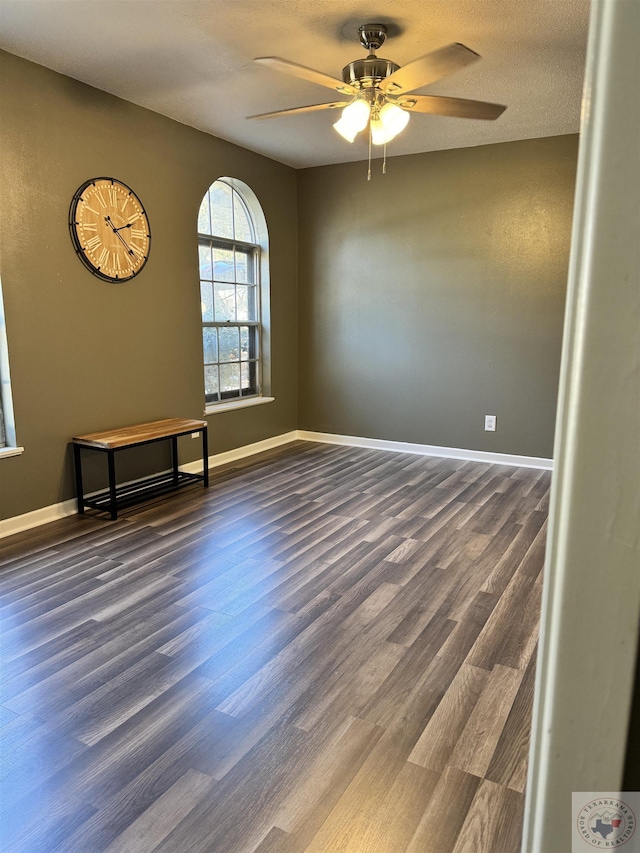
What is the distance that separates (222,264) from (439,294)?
1995 mm

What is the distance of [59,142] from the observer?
3.52 meters

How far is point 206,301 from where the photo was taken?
499cm

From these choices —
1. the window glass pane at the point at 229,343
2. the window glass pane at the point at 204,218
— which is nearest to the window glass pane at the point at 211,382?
the window glass pane at the point at 229,343

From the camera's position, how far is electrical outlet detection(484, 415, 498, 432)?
5.25m

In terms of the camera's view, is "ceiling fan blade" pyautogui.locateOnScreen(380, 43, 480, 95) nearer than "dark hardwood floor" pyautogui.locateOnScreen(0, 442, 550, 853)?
No

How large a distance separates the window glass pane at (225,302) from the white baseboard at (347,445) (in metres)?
1.21

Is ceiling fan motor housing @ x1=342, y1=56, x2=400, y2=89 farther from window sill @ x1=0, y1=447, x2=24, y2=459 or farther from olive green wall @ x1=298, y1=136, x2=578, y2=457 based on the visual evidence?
window sill @ x1=0, y1=447, x2=24, y2=459

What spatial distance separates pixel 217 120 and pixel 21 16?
1706 mm

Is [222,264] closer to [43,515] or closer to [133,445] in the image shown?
[133,445]

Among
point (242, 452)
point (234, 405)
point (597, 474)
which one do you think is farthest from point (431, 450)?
point (597, 474)

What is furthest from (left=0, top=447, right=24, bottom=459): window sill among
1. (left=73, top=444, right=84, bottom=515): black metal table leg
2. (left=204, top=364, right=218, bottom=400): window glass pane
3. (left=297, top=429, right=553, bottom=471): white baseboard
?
(left=297, top=429, right=553, bottom=471): white baseboard

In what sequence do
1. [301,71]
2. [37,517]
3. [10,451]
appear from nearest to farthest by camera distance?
[301,71] → [10,451] → [37,517]

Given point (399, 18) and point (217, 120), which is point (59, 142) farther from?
point (399, 18)

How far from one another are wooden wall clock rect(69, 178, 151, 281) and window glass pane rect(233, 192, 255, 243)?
1.26m
